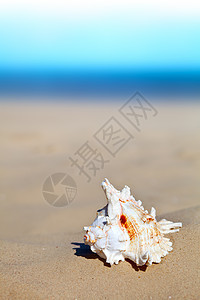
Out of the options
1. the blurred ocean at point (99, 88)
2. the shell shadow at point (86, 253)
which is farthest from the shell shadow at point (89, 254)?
the blurred ocean at point (99, 88)

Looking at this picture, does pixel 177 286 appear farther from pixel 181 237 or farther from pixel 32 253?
pixel 32 253

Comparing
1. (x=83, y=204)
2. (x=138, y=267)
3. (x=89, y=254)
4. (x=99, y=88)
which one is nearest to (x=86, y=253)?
(x=89, y=254)

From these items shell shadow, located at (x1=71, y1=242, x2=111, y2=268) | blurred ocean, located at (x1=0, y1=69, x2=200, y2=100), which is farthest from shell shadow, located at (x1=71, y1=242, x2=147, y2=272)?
blurred ocean, located at (x1=0, y1=69, x2=200, y2=100)

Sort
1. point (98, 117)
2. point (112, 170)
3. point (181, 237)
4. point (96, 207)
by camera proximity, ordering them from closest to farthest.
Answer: point (181, 237)
point (96, 207)
point (112, 170)
point (98, 117)

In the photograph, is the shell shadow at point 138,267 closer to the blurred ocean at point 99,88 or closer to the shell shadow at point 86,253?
the shell shadow at point 86,253

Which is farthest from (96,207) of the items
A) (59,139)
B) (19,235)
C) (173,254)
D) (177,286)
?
(59,139)
